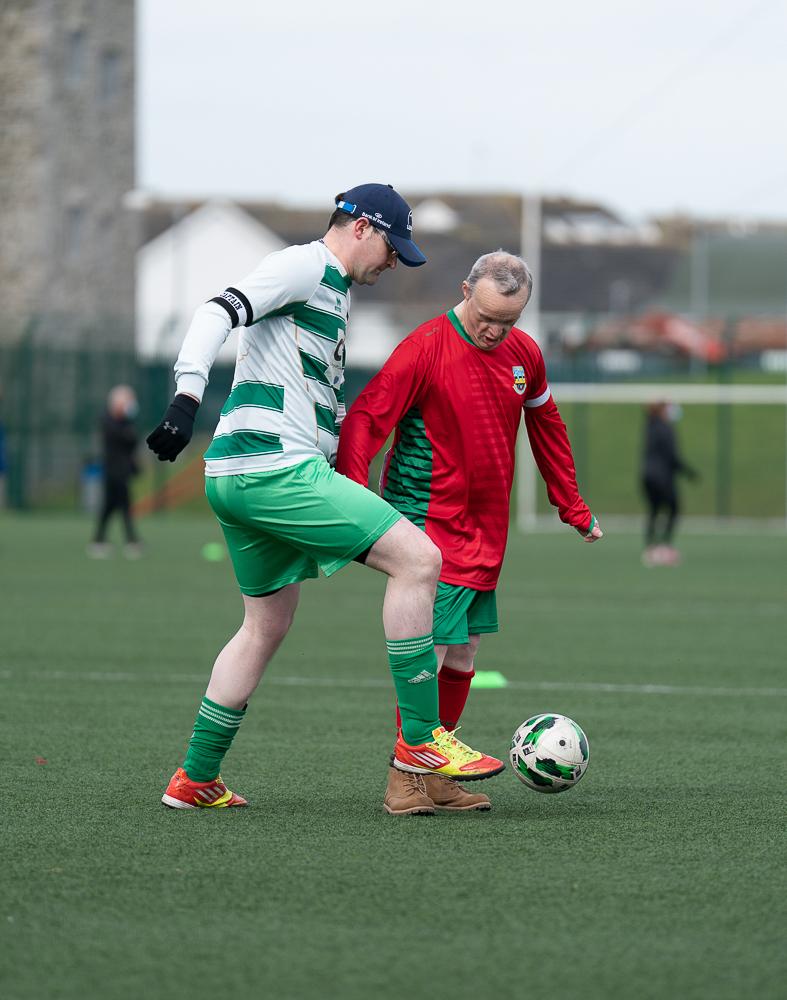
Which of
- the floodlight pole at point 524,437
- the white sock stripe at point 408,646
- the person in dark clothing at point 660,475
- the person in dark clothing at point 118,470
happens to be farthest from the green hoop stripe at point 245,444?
the floodlight pole at point 524,437

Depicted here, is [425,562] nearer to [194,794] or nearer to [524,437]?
[194,794]

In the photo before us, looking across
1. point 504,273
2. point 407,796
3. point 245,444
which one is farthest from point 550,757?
point 504,273

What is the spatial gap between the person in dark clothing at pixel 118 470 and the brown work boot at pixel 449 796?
1509 cm

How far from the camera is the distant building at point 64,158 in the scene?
38.8 metres

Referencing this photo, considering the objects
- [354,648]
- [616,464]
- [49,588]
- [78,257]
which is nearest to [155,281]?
[78,257]

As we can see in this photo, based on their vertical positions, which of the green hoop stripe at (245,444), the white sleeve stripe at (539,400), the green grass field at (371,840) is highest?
the white sleeve stripe at (539,400)

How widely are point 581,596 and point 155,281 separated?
5942 cm

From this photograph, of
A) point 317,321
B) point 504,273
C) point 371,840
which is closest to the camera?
point 371,840

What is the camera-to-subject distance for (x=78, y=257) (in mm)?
40906

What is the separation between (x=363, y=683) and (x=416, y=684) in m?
3.88

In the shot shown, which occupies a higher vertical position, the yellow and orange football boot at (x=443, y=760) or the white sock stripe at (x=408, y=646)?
the white sock stripe at (x=408, y=646)

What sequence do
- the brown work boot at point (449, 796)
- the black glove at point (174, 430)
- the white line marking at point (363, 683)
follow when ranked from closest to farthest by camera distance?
the black glove at point (174, 430), the brown work boot at point (449, 796), the white line marking at point (363, 683)

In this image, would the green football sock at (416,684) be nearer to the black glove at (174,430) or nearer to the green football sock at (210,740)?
the green football sock at (210,740)

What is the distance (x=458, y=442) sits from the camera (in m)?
6.07
